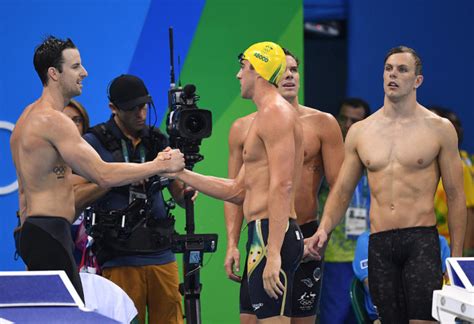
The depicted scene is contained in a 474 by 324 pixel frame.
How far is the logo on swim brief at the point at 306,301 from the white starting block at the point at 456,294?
Result: 166 centimetres

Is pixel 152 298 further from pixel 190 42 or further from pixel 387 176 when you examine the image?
pixel 190 42

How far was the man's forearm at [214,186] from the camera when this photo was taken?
18.8 feet

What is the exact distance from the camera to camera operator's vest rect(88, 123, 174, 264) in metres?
6.16

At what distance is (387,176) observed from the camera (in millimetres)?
5680

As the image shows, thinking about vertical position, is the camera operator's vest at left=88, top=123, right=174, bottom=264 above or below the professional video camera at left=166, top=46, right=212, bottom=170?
below

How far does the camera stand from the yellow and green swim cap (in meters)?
5.47

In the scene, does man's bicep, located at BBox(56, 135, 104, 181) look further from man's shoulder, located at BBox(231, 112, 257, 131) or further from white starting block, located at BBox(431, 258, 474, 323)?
white starting block, located at BBox(431, 258, 474, 323)

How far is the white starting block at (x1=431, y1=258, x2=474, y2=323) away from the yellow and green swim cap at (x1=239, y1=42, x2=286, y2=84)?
62.5 inches

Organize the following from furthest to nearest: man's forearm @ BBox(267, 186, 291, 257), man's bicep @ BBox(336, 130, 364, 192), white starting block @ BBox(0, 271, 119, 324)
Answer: man's bicep @ BBox(336, 130, 364, 192), man's forearm @ BBox(267, 186, 291, 257), white starting block @ BBox(0, 271, 119, 324)

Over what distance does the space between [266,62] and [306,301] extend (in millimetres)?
1491

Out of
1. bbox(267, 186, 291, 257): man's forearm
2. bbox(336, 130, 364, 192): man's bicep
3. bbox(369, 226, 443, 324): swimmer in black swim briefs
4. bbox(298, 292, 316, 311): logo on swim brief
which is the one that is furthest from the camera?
bbox(298, 292, 316, 311): logo on swim brief

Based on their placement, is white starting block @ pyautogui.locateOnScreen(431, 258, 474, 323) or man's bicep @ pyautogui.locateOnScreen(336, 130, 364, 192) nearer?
white starting block @ pyautogui.locateOnScreen(431, 258, 474, 323)

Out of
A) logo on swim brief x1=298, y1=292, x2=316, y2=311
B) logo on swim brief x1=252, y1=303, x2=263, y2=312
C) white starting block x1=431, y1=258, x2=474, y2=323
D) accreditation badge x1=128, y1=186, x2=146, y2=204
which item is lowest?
logo on swim brief x1=298, y1=292, x2=316, y2=311

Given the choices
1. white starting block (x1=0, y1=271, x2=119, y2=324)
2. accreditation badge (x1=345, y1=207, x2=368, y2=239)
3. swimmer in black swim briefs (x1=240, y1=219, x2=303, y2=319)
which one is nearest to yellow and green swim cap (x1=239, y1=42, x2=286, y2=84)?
swimmer in black swim briefs (x1=240, y1=219, x2=303, y2=319)
